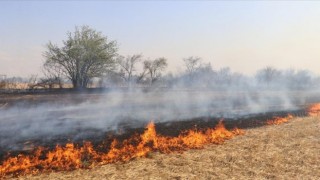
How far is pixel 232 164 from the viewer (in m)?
10.5

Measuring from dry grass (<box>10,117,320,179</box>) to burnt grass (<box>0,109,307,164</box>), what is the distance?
2326 millimetres

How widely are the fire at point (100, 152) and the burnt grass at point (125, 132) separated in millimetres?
433

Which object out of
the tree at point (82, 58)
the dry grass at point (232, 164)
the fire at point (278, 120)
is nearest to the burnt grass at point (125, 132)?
the fire at point (278, 120)

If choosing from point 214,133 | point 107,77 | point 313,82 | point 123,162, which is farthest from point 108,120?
point 313,82

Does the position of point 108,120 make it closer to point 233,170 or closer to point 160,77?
point 233,170

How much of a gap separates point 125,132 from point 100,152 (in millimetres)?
3565

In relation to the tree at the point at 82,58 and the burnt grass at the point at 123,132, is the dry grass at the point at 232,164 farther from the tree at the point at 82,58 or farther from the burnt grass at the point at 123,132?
the tree at the point at 82,58

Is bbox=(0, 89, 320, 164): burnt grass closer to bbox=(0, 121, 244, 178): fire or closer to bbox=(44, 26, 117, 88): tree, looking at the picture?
bbox=(0, 121, 244, 178): fire

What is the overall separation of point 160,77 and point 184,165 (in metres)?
66.7

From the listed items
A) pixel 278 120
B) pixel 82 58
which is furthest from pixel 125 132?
pixel 82 58

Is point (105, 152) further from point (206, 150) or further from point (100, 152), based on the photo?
point (206, 150)

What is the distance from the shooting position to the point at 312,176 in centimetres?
941

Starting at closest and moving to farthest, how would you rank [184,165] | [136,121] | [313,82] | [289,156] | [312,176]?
[312,176] → [184,165] → [289,156] → [136,121] → [313,82]

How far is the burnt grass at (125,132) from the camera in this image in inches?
501
